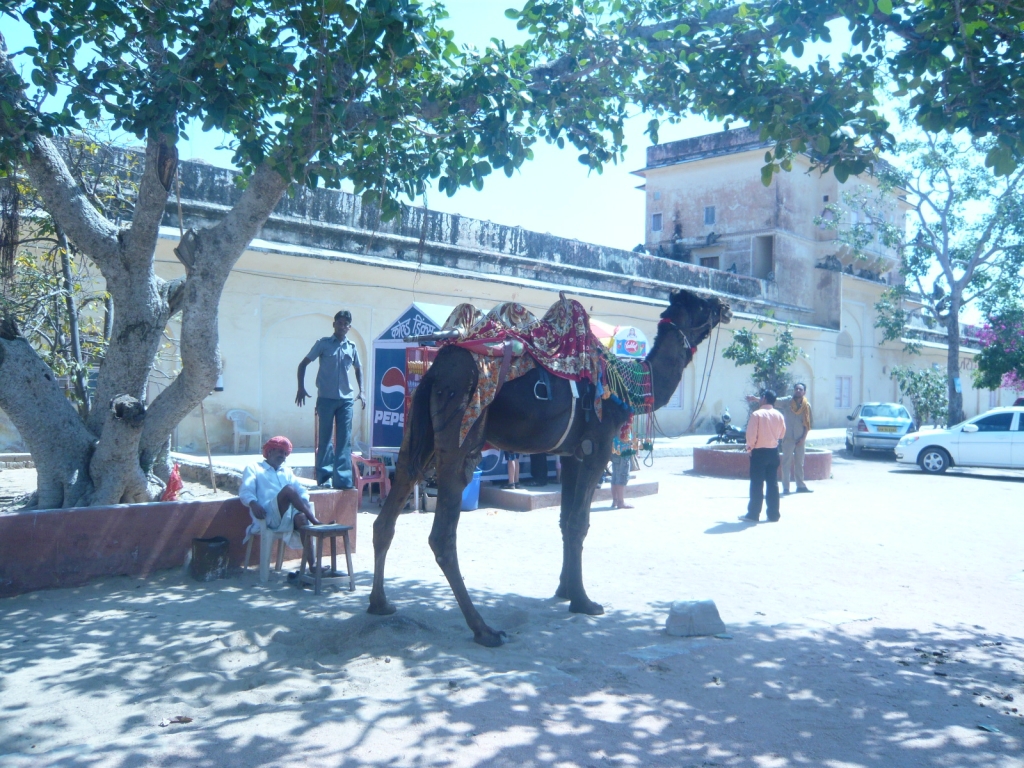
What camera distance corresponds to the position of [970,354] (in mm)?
40094

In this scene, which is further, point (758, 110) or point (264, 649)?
point (758, 110)

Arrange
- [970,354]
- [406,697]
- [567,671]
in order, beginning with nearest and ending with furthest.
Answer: [406,697] → [567,671] → [970,354]

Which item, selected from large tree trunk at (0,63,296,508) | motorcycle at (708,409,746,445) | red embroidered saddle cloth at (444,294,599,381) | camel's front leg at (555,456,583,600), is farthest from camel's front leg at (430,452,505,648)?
motorcycle at (708,409,746,445)

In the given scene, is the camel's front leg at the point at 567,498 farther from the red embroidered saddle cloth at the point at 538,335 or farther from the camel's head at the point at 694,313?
the camel's head at the point at 694,313

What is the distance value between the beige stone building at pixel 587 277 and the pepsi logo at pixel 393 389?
21cm

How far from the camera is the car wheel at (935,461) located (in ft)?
59.2

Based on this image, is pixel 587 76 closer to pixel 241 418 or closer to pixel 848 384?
pixel 241 418

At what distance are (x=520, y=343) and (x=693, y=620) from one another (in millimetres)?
2187

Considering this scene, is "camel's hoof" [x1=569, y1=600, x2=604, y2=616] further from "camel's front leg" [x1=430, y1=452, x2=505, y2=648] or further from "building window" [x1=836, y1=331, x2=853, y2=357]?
"building window" [x1=836, y1=331, x2=853, y2=357]

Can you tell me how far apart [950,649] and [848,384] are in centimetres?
2805

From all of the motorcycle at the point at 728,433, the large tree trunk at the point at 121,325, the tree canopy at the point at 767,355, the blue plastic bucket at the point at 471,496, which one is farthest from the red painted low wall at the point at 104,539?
the motorcycle at the point at 728,433

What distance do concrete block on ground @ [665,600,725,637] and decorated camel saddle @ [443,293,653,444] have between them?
147cm

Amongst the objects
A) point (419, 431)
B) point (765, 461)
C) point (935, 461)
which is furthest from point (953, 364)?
point (419, 431)

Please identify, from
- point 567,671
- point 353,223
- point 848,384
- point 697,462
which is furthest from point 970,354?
point 567,671
